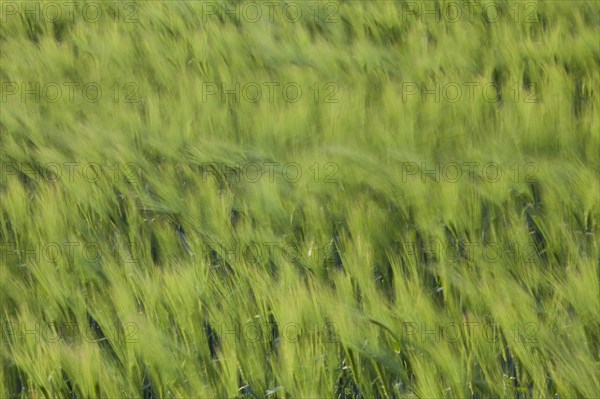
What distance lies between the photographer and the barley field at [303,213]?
4.71 feet

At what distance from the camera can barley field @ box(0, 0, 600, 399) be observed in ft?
4.71

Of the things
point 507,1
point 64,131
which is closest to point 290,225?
point 64,131

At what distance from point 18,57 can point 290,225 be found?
57.3 inches

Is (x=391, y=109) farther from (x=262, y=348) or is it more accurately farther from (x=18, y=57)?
(x=18, y=57)

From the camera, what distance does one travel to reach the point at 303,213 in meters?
1.91

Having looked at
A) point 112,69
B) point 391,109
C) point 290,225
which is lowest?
point 290,225

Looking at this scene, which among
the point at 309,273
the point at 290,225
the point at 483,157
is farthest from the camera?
the point at 483,157

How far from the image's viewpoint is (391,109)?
7.55 feet

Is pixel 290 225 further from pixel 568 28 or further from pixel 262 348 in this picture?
pixel 568 28

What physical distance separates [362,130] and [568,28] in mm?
1106

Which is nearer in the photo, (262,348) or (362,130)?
(262,348)

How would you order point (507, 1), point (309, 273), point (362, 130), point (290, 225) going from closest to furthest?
point (309, 273) < point (290, 225) < point (362, 130) < point (507, 1)

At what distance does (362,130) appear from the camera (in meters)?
2.21

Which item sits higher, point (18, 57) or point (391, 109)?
point (18, 57)
